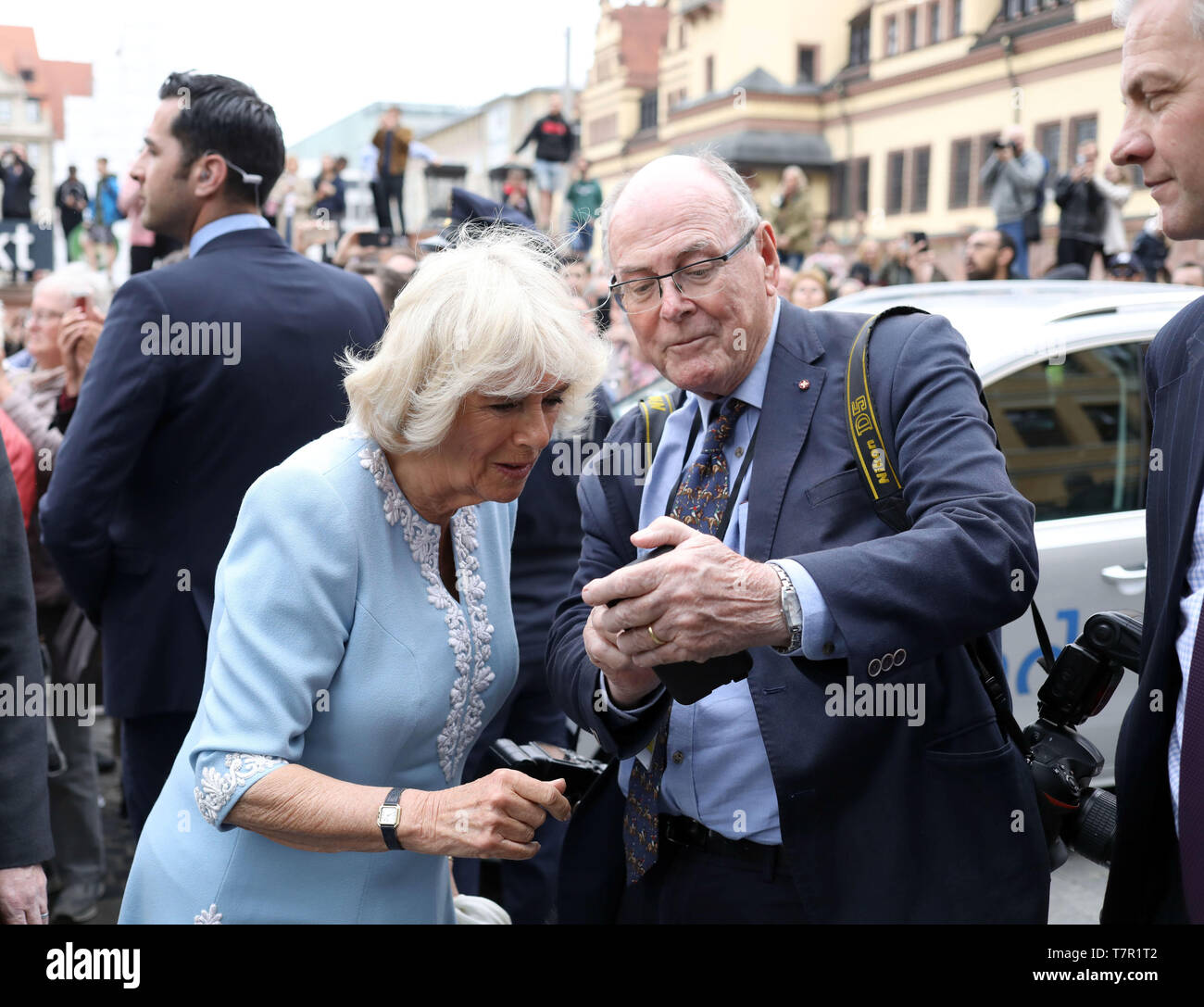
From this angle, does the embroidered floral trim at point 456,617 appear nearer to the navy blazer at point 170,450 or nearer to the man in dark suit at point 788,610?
the man in dark suit at point 788,610

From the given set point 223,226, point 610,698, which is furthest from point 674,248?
point 223,226

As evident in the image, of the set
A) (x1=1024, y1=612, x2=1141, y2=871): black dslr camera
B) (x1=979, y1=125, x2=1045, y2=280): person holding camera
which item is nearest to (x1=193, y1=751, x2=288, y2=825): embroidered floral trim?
(x1=1024, y1=612, x2=1141, y2=871): black dslr camera

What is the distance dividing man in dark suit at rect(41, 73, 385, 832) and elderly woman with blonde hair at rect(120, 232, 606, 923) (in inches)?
42.8

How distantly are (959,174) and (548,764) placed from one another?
3365 centimetres

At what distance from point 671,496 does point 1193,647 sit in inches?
37.1

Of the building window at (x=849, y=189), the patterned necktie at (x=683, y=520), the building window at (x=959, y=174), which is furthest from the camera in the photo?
the building window at (x=849, y=189)

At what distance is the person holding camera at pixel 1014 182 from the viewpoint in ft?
37.8

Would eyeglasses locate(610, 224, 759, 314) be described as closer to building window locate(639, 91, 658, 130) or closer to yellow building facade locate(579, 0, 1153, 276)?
yellow building facade locate(579, 0, 1153, 276)

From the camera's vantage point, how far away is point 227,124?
10.9 feet

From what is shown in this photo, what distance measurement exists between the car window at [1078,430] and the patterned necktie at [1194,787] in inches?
97.0

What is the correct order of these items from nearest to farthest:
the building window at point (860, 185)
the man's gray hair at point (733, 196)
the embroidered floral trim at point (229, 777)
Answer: the embroidered floral trim at point (229, 777), the man's gray hair at point (733, 196), the building window at point (860, 185)

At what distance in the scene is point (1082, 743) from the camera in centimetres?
216

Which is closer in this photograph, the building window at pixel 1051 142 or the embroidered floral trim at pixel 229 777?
the embroidered floral trim at pixel 229 777

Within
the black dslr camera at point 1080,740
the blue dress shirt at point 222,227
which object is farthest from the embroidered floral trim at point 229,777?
the blue dress shirt at point 222,227
